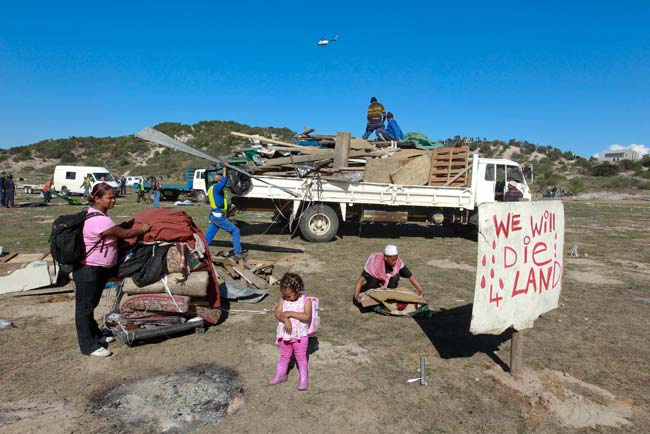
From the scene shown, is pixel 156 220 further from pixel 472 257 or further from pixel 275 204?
pixel 472 257

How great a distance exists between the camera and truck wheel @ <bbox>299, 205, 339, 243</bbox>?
31.8ft

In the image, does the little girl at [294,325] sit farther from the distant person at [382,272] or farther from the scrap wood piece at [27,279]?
the scrap wood piece at [27,279]

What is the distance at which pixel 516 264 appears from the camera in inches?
129

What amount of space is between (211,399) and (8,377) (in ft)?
5.96

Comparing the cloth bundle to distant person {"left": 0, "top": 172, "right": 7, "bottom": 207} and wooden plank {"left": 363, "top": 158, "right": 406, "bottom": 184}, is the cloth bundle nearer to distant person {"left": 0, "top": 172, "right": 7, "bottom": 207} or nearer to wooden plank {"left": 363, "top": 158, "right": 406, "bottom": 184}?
wooden plank {"left": 363, "top": 158, "right": 406, "bottom": 184}

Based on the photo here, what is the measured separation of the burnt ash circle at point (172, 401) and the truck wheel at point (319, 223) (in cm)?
627

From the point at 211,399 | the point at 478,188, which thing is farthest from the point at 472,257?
the point at 211,399

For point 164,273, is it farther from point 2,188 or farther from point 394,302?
point 2,188

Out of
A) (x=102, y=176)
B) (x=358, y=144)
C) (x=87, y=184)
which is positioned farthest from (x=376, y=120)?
(x=102, y=176)

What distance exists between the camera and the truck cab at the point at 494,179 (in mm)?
10188

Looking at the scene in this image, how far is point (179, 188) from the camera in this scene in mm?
21062

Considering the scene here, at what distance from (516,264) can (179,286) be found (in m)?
3.21

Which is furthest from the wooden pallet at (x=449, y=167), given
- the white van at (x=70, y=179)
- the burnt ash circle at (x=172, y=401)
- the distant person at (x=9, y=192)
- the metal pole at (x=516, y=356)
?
the white van at (x=70, y=179)

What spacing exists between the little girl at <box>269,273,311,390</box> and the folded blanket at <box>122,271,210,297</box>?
4.20ft
